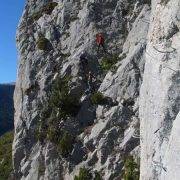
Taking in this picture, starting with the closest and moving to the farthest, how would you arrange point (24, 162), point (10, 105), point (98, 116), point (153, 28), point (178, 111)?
1. point (178, 111)
2. point (153, 28)
3. point (98, 116)
4. point (24, 162)
5. point (10, 105)

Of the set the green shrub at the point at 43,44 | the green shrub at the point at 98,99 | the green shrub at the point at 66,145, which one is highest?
the green shrub at the point at 43,44

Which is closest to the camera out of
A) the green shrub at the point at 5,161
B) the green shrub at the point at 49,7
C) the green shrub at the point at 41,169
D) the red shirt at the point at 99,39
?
the green shrub at the point at 41,169

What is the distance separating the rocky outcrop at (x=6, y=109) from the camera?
154 m

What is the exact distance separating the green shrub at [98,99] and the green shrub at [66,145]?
10.1 feet

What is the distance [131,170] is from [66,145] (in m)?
6.84

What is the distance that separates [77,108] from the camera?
36125 millimetres

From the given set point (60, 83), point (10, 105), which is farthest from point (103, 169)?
point (10, 105)

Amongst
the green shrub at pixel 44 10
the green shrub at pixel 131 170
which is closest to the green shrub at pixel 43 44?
the green shrub at pixel 44 10

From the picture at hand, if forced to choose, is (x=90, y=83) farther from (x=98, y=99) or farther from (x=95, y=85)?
(x=98, y=99)

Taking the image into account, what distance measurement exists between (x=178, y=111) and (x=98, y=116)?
48.1 feet

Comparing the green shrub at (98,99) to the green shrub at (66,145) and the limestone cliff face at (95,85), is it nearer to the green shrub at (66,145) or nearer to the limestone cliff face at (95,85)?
the limestone cliff face at (95,85)

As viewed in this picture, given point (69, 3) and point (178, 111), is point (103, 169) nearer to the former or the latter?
point (178, 111)

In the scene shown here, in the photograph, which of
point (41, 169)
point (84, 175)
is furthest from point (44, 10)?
point (84, 175)

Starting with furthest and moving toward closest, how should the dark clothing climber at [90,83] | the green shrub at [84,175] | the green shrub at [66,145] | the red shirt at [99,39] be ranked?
the red shirt at [99,39]
the dark clothing climber at [90,83]
the green shrub at [66,145]
the green shrub at [84,175]
